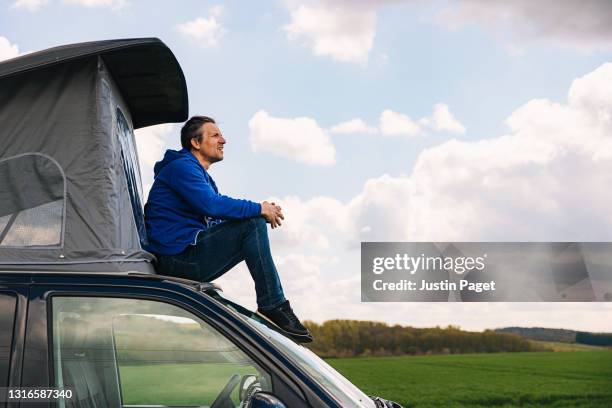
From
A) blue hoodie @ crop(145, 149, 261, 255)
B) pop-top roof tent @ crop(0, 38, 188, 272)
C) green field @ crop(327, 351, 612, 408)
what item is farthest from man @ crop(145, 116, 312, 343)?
green field @ crop(327, 351, 612, 408)

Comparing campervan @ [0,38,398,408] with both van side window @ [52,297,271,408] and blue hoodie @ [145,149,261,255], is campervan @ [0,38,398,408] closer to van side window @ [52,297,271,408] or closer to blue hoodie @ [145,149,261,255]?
van side window @ [52,297,271,408]

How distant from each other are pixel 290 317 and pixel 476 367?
170 ft

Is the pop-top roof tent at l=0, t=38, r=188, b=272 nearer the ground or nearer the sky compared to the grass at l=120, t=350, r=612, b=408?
nearer the sky

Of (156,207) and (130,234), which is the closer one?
(130,234)

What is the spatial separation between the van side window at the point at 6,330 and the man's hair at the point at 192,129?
6.13ft

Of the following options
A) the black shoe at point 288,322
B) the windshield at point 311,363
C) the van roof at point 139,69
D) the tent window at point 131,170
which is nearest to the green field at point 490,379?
the van roof at point 139,69

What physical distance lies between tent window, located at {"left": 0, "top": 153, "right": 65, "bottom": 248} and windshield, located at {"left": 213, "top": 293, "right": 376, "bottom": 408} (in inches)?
39.6

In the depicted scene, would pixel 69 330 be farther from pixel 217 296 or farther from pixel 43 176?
pixel 43 176

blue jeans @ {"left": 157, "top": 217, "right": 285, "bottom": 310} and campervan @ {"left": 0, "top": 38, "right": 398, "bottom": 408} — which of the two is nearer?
campervan @ {"left": 0, "top": 38, "right": 398, "bottom": 408}

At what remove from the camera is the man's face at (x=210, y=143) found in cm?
487

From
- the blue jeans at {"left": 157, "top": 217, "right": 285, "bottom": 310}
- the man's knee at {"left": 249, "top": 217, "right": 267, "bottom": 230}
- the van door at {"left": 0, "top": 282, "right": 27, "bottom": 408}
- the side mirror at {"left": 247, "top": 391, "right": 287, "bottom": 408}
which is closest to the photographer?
the side mirror at {"left": 247, "top": 391, "right": 287, "bottom": 408}

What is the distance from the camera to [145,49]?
4340mm

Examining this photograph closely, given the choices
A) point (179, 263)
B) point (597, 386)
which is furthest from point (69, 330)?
point (597, 386)

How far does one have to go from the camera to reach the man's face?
4871 mm
